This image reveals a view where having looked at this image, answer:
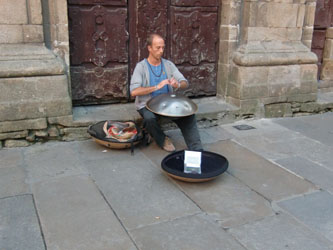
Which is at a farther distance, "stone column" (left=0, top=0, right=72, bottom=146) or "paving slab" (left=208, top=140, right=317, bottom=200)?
"stone column" (left=0, top=0, right=72, bottom=146)

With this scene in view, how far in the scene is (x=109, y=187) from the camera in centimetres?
307

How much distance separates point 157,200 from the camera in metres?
2.88

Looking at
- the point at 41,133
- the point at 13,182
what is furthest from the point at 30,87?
the point at 13,182

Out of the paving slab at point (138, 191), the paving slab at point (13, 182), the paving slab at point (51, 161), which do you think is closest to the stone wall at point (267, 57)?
the paving slab at point (138, 191)

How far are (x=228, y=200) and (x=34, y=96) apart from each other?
90.9 inches

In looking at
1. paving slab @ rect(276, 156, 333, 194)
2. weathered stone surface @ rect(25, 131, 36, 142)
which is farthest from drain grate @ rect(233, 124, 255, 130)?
weathered stone surface @ rect(25, 131, 36, 142)

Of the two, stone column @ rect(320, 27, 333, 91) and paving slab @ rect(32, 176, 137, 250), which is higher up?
stone column @ rect(320, 27, 333, 91)

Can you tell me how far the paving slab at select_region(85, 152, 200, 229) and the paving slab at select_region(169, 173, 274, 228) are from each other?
11 cm

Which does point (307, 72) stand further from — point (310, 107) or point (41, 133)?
point (41, 133)

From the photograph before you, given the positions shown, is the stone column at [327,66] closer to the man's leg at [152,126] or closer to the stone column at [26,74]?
Answer: the man's leg at [152,126]

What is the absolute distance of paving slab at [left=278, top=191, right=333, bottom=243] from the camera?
2566 mm

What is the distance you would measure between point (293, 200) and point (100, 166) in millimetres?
1770

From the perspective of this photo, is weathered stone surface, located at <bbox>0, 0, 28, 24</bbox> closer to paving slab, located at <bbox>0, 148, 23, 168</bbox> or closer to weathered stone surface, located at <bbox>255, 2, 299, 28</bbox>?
paving slab, located at <bbox>0, 148, 23, 168</bbox>

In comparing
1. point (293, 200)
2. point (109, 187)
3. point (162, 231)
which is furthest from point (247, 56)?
point (162, 231)
